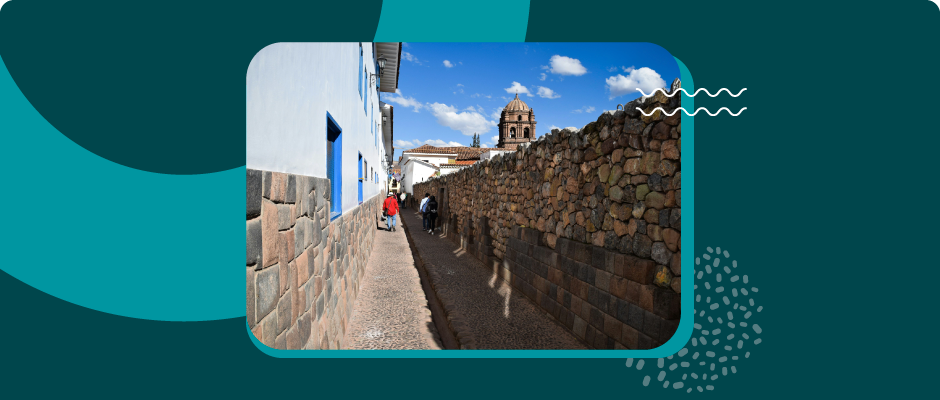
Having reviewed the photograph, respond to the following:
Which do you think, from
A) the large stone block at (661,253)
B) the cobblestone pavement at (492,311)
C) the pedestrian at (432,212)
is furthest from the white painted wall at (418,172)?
the large stone block at (661,253)

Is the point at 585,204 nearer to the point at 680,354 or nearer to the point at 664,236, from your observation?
the point at 664,236

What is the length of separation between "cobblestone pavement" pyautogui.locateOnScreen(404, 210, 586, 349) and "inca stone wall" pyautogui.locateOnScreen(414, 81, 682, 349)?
0.17m

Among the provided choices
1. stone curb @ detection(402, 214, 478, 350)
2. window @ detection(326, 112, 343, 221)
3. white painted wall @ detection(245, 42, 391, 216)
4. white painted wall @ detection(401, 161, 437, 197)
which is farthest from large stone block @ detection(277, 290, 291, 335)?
white painted wall @ detection(401, 161, 437, 197)

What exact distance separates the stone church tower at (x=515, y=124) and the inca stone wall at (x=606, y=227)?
90.1 ft

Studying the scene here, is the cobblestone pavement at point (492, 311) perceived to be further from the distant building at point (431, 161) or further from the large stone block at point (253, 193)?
the distant building at point (431, 161)

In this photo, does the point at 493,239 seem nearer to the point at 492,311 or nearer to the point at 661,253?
the point at 492,311

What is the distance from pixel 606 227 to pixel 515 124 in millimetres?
32048

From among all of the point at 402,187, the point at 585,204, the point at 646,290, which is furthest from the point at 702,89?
the point at 402,187

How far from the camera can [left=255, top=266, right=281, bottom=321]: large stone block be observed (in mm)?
1643

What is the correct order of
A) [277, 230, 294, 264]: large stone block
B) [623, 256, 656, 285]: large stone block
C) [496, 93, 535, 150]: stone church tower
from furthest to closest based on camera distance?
[496, 93, 535, 150]: stone church tower → [623, 256, 656, 285]: large stone block → [277, 230, 294, 264]: large stone block

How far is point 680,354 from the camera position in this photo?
5.61ft

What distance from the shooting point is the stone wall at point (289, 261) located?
1.61 metres

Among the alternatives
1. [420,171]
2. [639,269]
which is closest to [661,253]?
[639,269]

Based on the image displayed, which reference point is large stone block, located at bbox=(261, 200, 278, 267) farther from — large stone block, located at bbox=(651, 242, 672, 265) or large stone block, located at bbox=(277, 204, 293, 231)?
large stone block, located at bbox=(651, 242, 672, 265)
